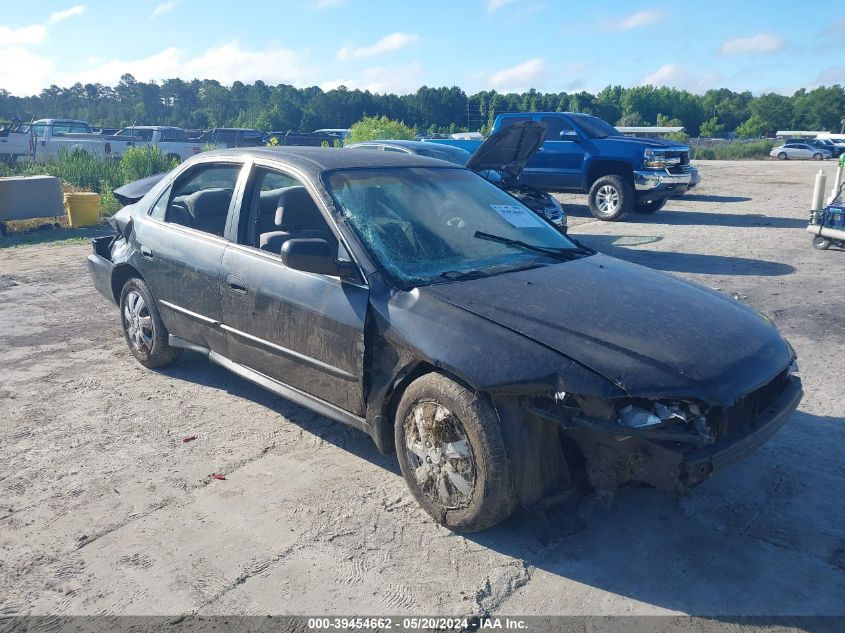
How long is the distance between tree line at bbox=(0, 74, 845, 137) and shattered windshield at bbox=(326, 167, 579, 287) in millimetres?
47129

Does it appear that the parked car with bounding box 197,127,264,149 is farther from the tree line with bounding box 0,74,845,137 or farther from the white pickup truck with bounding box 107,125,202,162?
the tree line with bounding box 0,74,845,137

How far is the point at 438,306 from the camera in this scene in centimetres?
328

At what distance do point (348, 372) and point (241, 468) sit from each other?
0.91m

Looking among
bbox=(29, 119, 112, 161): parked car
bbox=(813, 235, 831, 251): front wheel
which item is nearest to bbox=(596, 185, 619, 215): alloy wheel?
bbox=(813, 235, 831, 251): front wheel

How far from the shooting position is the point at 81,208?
1223 cm

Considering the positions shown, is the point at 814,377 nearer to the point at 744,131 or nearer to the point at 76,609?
the point at 76,609

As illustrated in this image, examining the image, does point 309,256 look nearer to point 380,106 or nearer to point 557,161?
point 557,161

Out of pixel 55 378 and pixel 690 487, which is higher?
pixel 690 487

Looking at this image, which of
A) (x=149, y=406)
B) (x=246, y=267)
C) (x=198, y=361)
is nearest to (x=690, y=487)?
(x=246, y=267)

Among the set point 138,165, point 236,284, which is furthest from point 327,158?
point 138,165

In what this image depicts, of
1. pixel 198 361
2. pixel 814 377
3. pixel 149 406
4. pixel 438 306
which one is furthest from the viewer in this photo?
pixel 198 361

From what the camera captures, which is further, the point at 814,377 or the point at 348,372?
the point at 814,377

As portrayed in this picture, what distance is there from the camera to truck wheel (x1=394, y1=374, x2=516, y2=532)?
A: 9.80 ft

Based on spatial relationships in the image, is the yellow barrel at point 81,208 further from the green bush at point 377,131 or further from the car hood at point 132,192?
the green bush at point 377,131
